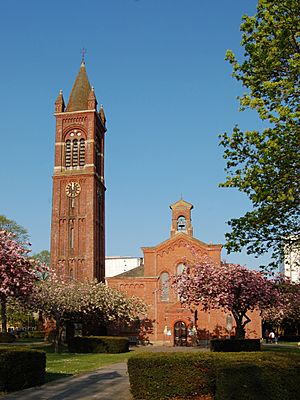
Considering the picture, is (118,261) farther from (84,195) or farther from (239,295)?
(239,295)

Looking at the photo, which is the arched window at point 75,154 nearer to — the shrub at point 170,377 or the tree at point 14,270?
the tree at point 14,270

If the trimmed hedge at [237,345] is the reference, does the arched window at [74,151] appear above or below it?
above

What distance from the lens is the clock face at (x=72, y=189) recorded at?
59.3 meters

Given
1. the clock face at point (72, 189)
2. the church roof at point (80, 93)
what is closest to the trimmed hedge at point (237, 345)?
the clock face at point (72, 189)

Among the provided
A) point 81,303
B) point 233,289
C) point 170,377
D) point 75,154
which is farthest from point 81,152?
point 170,377

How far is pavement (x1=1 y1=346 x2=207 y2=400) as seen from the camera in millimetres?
15125

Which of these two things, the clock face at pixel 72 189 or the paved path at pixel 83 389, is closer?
the paved path at pixel 83 389

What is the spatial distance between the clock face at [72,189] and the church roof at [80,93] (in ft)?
33.0

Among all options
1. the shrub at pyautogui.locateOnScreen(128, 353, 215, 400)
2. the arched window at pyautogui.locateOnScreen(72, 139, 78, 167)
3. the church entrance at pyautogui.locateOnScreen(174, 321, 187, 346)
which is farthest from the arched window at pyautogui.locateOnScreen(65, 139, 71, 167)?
the shrub at pyautogui.locateOnScreen(128, 353, 215, 400)

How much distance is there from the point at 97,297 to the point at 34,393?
3009 cm

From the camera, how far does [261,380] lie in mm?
12289

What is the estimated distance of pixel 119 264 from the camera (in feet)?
349

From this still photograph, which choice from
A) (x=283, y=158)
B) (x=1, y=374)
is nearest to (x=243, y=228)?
(x=283, y=158)

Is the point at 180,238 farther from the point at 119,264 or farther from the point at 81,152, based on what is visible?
the point at 119,264
